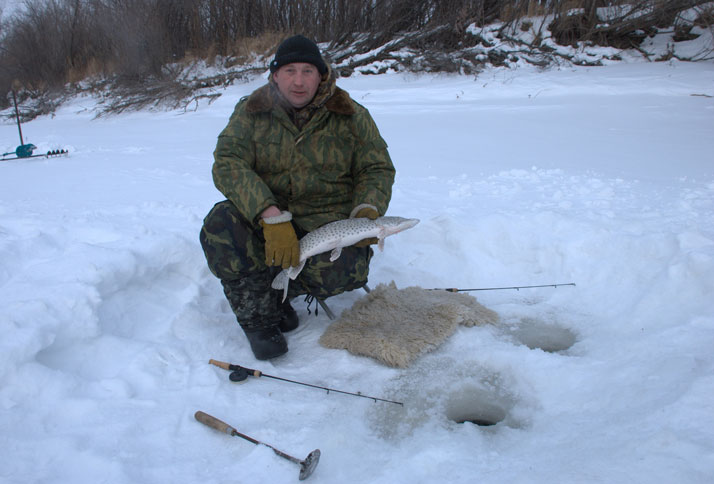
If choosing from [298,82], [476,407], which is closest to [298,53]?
[298,82]

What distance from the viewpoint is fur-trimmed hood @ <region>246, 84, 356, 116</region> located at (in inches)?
93.1

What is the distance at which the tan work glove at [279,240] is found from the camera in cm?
219

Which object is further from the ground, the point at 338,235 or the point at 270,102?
the point at 270,102

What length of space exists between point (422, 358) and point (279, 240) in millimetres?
978

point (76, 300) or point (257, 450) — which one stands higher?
point (76, 300)

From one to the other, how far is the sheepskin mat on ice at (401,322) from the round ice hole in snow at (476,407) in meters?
0.31

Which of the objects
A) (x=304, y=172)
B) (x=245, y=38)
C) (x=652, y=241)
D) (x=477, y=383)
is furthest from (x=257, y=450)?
(x=245, y=38)

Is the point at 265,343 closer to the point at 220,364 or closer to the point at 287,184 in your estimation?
the point at 220,364

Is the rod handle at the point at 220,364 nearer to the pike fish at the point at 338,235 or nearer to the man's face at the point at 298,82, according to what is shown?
the pike fish at the point at 338,235

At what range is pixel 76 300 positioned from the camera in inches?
87.5

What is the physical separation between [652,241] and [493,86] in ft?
20.2

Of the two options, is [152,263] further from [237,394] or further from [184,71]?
[184,71]

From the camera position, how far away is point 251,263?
2363 millimetres

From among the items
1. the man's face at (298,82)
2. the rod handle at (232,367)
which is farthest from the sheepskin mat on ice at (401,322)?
the man's face at (298,82)
